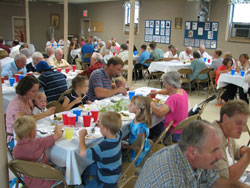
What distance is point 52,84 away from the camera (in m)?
3.79

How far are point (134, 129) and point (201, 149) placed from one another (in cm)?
130

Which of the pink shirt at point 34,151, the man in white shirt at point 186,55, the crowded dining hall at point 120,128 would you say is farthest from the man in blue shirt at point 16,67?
the man in white shirt at point 186,55

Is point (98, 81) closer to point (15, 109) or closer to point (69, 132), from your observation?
point (15, 109)

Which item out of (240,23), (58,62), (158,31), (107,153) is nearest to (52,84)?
(107,153)

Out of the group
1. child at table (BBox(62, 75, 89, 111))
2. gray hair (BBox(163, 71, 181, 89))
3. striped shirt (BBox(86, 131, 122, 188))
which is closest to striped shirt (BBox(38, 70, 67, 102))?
child at table (BBox(62, 75, 89, 111))

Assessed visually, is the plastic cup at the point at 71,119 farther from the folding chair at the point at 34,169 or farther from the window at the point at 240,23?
the window at the point at 240,23

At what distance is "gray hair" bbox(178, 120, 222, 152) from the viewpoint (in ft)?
4.48

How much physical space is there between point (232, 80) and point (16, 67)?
460 centimetres

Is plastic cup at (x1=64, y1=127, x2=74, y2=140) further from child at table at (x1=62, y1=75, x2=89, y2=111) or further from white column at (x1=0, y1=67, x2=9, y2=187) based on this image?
child at table at (x1=62, y1=75, x2=89, y2=111)

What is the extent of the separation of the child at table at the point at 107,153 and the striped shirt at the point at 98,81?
1590 millimetres

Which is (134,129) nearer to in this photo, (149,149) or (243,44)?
(149,149)

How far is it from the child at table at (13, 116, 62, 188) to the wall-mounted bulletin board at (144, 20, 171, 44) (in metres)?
10.3

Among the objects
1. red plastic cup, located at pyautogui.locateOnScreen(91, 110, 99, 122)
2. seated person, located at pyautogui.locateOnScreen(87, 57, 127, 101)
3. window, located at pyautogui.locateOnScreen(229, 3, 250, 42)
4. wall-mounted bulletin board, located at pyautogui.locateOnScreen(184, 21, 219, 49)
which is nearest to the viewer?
red plastic cup, located at pyautogui.locateOnScreen(91, 110, 99, 122)

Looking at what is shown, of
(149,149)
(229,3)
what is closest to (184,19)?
(229,3)
